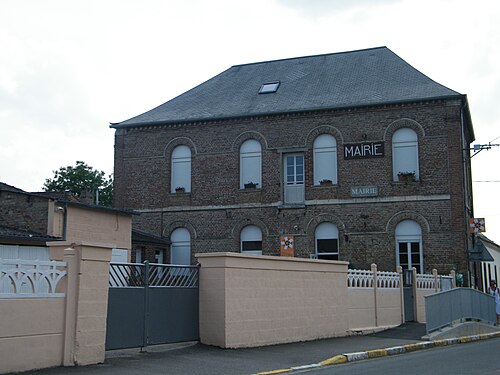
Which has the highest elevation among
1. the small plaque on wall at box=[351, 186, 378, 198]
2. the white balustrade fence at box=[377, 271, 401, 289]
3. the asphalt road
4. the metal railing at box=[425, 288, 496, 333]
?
the small plaque on wall at box=[351, 186, 378, 198]

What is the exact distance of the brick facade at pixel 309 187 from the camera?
96.5 ft

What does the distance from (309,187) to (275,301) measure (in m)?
15.4

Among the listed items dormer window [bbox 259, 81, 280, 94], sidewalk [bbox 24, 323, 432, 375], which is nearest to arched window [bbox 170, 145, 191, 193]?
dormer window [bbox 259, 81, 280, 94]

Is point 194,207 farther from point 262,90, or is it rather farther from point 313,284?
point 313,284

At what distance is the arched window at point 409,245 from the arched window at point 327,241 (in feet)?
8.94

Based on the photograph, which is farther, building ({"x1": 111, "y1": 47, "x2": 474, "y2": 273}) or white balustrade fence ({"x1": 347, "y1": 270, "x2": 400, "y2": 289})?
building ({"x1": 111, "y1": 47, "x2": 474, "y2": 273})

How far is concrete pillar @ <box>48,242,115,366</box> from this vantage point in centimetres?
1152

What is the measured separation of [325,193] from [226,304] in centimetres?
1701

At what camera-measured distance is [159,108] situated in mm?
36250

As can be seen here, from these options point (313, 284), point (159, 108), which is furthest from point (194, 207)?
point (313, 284)

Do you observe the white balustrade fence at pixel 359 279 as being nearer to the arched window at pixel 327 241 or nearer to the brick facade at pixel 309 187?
the brick facade at pixel 309 187

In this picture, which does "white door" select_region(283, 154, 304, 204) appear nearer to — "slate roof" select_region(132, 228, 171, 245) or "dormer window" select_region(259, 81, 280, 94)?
"dormer window" select_region(259, 81, 280, 94)

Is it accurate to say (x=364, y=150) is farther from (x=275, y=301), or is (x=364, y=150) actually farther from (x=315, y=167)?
(x=275, y=301)

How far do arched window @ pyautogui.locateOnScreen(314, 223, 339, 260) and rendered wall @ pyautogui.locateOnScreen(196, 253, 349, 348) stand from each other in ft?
37.1
